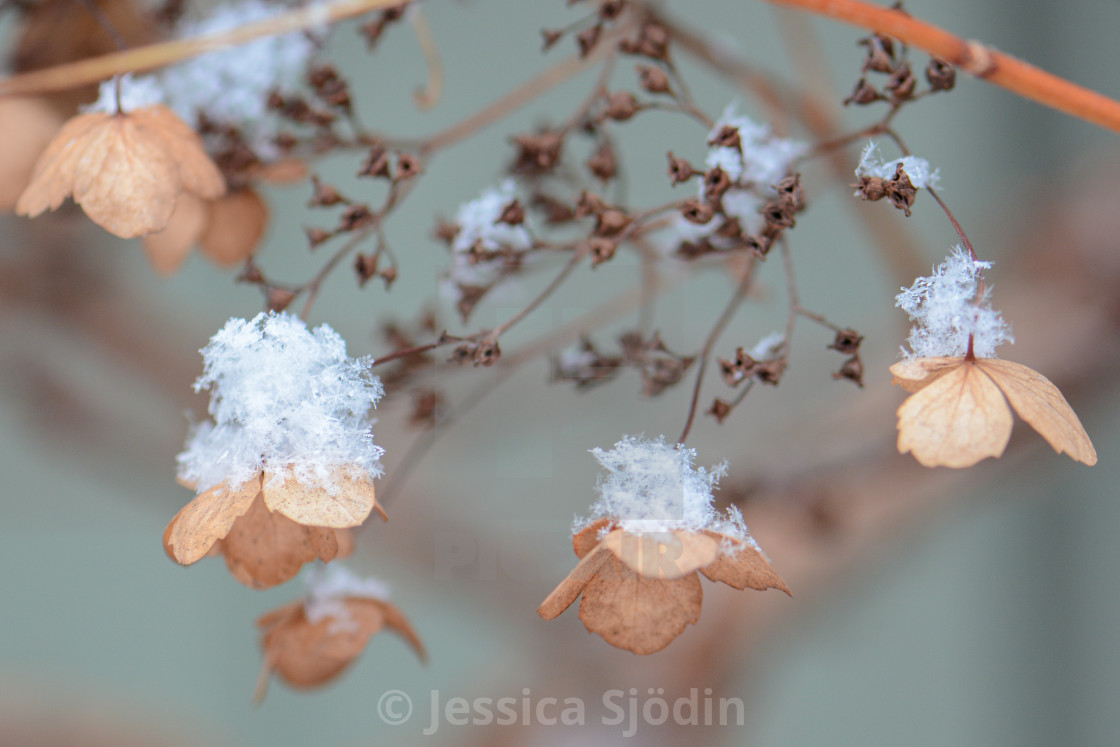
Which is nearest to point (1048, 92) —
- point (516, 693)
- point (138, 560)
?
point (516, 693)

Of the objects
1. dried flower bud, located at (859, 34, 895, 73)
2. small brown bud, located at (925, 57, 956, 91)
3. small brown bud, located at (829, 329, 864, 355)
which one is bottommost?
small brown bud, located at (829, 329, 864, 355)

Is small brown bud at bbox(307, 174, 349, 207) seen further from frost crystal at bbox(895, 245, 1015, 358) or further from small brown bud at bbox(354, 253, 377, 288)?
frost crystal at bbox(895, 245, 1015, 358)

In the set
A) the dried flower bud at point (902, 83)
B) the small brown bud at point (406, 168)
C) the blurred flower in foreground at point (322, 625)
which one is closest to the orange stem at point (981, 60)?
the dried flower bud at point (902, 83)

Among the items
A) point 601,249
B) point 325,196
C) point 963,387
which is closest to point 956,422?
point 963,387

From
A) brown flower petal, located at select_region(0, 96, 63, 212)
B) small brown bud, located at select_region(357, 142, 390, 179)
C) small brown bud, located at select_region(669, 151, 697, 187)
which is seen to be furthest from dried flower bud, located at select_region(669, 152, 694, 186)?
brown flower petal, located at select_region(0, 96, 63, 212)

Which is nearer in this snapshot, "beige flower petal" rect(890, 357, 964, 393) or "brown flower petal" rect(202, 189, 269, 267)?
"beige flower petal" rect(890, 357, 964, 393)

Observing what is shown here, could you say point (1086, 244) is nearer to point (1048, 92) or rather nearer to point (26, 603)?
point (1048, 92)
